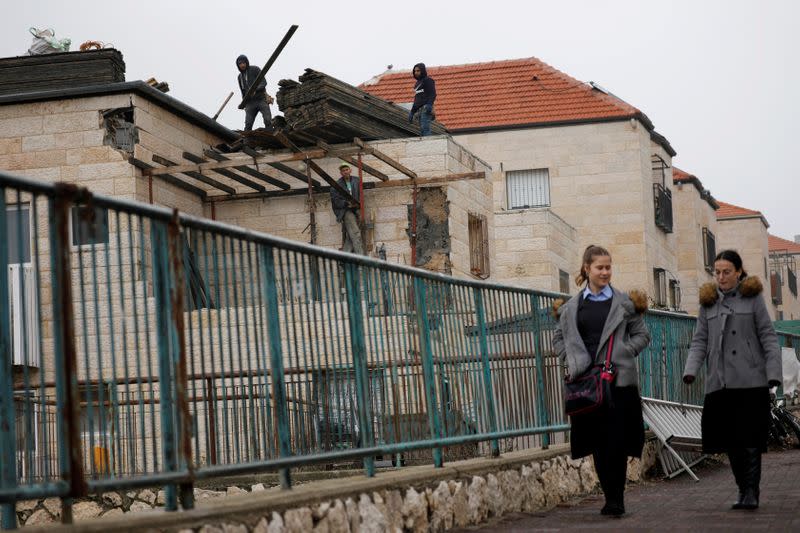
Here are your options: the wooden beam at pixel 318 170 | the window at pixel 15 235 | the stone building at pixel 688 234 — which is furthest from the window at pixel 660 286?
the window at pixel 15 235

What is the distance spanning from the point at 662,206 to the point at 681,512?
34572mm

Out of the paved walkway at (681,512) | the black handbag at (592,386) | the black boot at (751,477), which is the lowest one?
the paved walkway at (681,512)

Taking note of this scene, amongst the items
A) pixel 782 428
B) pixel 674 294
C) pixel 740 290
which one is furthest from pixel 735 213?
pixel 740 290

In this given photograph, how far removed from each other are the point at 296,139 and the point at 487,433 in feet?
54.4

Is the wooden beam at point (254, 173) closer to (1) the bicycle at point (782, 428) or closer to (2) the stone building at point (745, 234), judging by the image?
(1) the bicycle at point (782, 428)

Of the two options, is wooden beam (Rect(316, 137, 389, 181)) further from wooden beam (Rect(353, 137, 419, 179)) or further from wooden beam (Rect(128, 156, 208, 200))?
wooden beam (Rect(128, 156, 208, 200))

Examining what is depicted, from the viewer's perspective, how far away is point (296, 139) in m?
25.9

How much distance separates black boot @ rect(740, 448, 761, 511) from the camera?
941 cm

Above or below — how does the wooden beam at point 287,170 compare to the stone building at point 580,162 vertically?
below

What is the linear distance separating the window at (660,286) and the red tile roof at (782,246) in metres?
58.6

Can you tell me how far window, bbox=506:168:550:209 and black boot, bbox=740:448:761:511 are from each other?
31582 mm

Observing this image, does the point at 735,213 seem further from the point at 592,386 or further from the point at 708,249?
the point at 592,386

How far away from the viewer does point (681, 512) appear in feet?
31.2

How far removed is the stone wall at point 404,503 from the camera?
5.83m
